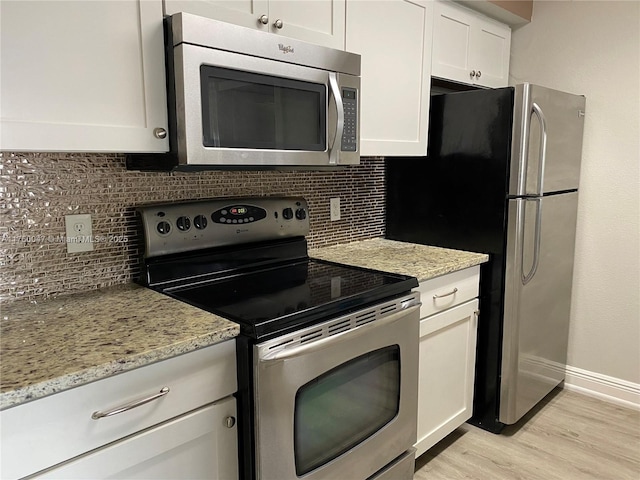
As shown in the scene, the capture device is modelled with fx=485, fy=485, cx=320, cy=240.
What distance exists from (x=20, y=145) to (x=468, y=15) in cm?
209

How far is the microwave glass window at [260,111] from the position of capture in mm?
1396

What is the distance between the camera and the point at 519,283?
7.18 ft

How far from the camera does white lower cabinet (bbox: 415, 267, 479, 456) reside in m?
1.96

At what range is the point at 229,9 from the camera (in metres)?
1.45

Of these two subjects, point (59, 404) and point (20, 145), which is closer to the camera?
point (59, 404)

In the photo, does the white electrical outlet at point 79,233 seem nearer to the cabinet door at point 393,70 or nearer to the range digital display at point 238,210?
the range digital display at point 238,210

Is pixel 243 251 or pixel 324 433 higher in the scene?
pixel 243 251

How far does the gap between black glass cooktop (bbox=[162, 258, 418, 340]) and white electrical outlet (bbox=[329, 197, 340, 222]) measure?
1.33 ft

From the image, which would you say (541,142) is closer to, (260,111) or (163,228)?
(260,111)

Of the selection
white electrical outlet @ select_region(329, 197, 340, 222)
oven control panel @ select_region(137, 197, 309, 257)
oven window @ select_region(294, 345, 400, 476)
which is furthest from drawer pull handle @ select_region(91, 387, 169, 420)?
white electrical outlet @ select_region(329, 197, 340, 222)

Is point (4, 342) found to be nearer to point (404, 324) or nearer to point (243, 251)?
point (243, 251)

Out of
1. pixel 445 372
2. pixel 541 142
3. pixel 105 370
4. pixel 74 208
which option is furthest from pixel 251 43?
pixel 445 372

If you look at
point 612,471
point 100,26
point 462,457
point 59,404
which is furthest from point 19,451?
point 612,471

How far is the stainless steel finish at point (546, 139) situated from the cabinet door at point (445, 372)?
23.8 inches
